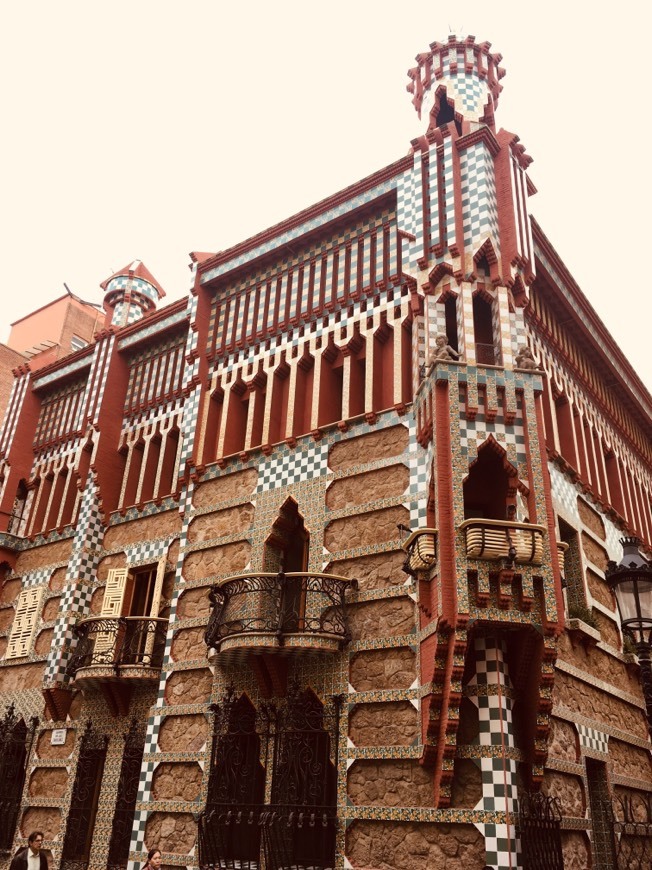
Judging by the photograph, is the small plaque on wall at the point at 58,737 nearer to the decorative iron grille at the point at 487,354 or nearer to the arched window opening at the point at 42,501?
the arched window opening at the point at 42,501

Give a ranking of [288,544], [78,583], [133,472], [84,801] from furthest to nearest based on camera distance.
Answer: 1. [133,472]
2. [78,583]
3. [84,801]
4. [288,544]

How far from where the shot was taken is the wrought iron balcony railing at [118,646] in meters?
12.7

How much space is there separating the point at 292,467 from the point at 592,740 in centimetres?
584

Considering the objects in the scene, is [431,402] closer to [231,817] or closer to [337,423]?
[337,423]

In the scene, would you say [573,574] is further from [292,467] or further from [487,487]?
[292,467]

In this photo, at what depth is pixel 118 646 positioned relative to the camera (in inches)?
521

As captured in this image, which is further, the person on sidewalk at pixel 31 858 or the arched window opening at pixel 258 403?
the arched window opening at pixel 258 403

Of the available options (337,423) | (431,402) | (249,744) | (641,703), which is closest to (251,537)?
(337,423)

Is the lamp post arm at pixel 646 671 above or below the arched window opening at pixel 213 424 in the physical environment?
below

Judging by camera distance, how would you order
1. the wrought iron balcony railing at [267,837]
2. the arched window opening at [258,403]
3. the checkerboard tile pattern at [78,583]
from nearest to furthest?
1. the wrought iron balcony railing at [267,837]
2. the arched window opening at [258,403]
3. the checkerboard tile pattern at [78,583]

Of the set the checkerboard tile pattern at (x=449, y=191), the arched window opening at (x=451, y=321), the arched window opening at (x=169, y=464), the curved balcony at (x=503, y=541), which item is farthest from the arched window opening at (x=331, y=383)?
the curved balcony at (x=503, y=541)

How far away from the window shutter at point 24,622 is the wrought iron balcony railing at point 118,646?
7.35 ft

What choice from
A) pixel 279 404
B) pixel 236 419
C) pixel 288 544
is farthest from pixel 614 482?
pixel 236 419

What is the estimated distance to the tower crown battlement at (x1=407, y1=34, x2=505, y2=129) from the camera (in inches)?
539
